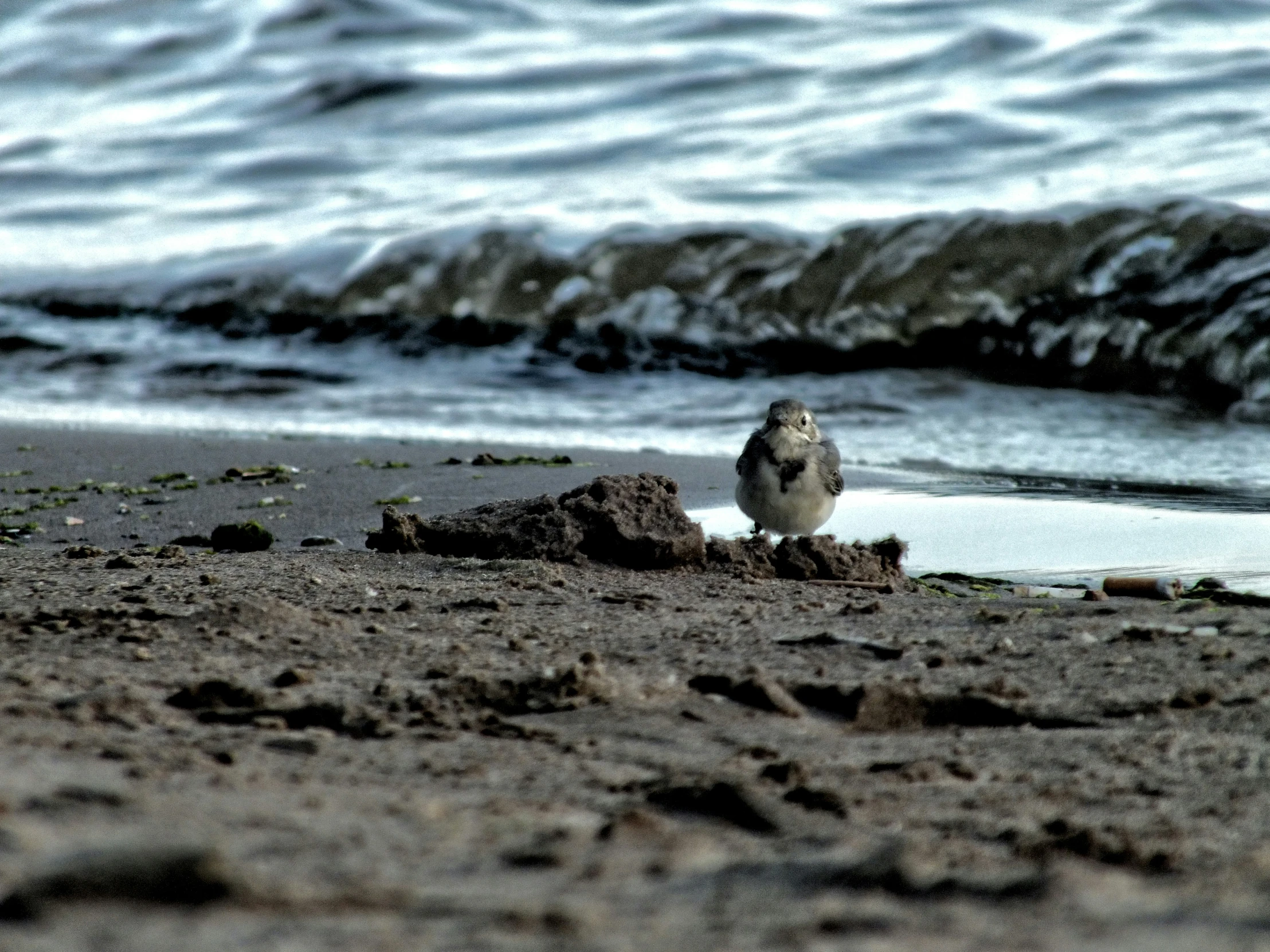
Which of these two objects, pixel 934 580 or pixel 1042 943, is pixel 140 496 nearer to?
pixel 934 580

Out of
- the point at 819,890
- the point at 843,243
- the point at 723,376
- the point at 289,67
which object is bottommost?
the point at 819,890

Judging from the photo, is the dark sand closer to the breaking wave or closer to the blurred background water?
the blurred background water

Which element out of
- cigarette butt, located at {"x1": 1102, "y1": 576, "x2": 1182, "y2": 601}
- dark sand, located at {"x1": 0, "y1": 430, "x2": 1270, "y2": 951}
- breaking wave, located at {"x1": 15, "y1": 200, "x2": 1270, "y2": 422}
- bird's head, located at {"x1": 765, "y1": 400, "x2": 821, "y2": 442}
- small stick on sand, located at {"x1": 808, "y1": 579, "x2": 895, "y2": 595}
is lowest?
dark sand, located at {"x1": 0, "y1": 430, "x2": 1270, "y2": 951}

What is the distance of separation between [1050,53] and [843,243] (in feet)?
17.3

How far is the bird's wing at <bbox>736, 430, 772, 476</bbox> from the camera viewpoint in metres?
5.30

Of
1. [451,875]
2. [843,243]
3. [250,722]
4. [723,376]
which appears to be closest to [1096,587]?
[250,722]

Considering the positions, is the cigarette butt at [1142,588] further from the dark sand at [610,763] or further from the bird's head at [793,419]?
the bird's head at [793,419]

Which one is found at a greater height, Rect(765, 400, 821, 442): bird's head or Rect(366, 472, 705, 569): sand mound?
Rect(765, 400, 821, 442): bird's head

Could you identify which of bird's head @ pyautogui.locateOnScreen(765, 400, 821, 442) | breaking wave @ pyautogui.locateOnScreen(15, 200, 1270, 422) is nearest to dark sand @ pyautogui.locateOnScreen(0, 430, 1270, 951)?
bird's head @ pyautogui.locateOnScreen(765, 400, 821, 442)

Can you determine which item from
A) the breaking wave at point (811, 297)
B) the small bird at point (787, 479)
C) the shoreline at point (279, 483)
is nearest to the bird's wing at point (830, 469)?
the small bird at point (787, 479)

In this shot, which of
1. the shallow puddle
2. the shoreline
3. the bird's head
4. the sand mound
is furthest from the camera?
the bird's head

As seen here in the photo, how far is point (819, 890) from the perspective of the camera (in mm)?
1784

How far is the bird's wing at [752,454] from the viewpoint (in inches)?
209

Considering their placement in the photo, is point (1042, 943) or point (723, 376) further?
point (723, 376)
